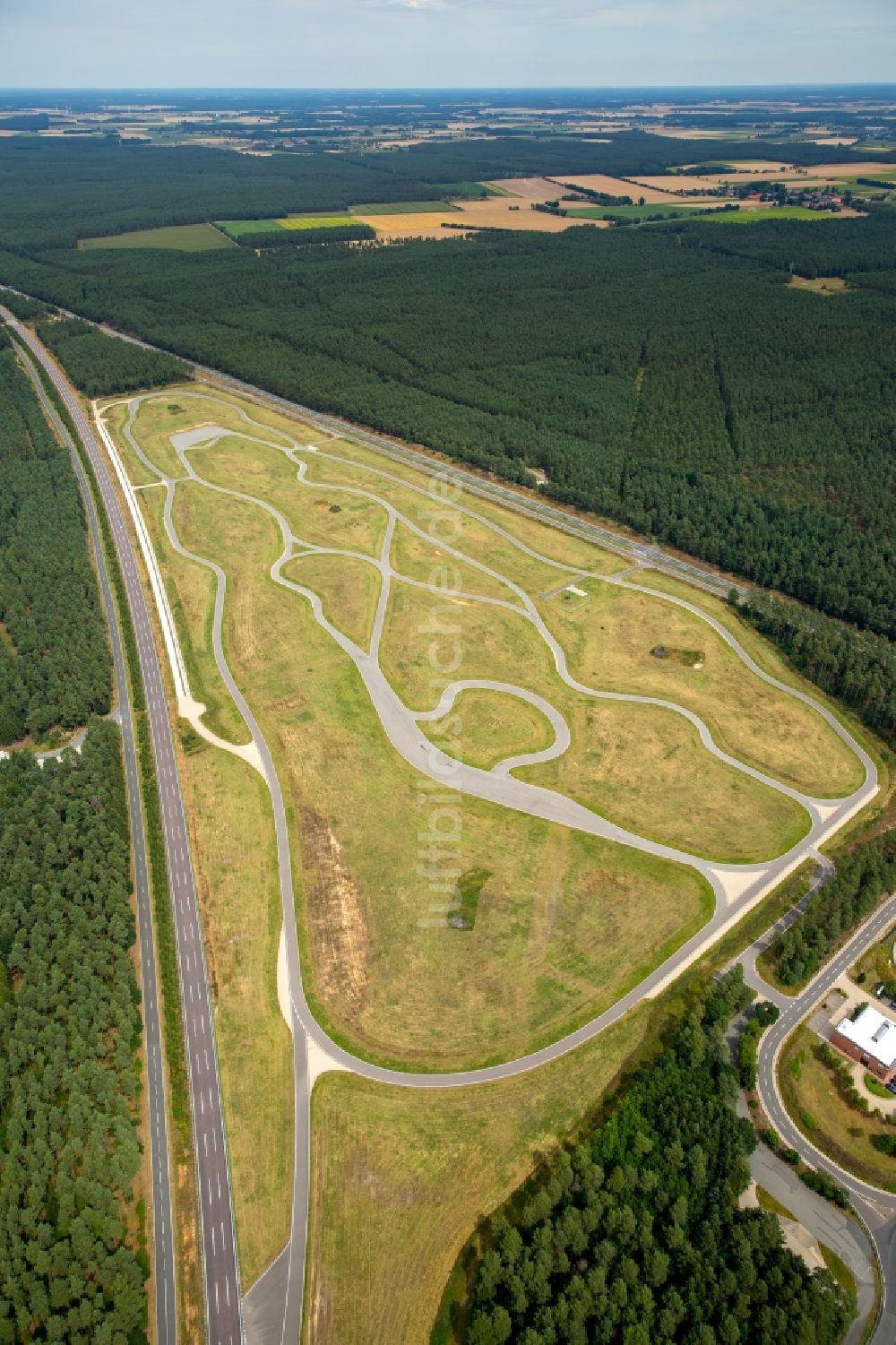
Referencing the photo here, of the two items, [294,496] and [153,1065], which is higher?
[294,496]

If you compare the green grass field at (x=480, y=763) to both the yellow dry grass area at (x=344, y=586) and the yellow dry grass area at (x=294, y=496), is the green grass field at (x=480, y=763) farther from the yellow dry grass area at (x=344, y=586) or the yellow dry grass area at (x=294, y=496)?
the yellow dry grass area at (x=294, y=496)

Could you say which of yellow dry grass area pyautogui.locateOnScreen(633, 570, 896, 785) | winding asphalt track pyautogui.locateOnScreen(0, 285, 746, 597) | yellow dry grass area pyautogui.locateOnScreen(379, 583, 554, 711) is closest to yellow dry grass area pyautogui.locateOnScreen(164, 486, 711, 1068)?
yellow dry grass area pyautogui.locateOnScreen(379, 583, 554, 711)

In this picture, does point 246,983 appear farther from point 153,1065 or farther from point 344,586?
point 344,586

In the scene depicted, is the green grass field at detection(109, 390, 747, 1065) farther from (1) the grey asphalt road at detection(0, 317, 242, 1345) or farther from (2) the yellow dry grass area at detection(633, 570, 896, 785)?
(2) the yellow dry grass area at detection(633, 570, 896, 785)

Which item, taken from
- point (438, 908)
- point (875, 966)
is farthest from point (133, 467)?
point (875, 966)

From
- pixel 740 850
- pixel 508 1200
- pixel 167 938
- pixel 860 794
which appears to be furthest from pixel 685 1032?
pixel 167 938

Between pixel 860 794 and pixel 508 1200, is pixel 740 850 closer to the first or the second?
pixel 860 794
